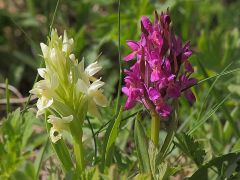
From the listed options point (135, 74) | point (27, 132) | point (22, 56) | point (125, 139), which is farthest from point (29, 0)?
point (135, 74)

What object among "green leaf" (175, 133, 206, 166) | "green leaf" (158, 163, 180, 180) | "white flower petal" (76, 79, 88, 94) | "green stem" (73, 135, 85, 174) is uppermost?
"white flower petal" (76, 79, 88, 94)

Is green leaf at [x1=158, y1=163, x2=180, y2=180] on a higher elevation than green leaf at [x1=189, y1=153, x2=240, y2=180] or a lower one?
higher

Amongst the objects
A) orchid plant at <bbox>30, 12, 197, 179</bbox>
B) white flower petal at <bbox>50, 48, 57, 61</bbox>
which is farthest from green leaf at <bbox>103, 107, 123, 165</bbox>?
white flower petal at <bbox>50, 48, 57, 61</bbox>

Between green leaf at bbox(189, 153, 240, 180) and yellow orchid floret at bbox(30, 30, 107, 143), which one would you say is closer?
yellow orchid floret at bbox(30, 30, 107, 143)

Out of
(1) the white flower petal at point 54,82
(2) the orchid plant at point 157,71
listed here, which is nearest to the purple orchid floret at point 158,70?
(2) the orchid plant at point 157,71

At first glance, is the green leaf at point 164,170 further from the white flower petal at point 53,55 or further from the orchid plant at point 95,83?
the white flower petal at point 53,55

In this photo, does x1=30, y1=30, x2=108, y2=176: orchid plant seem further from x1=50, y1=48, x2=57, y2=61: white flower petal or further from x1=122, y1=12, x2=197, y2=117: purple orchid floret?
x1=122, y1=12, x2=197, y2=117: purple orchid floret
